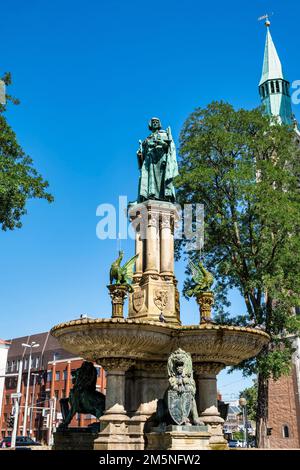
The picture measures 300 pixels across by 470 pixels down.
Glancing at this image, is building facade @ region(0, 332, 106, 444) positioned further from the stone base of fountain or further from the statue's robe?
the stone base of fountain

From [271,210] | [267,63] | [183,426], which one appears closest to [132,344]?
[183,426]

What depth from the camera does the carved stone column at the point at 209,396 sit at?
13797mm

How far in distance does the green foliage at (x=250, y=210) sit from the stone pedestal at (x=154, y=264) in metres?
6.06

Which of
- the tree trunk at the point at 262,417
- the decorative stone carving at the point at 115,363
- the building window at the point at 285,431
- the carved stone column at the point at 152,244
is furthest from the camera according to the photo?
the building window at the point at 285,431

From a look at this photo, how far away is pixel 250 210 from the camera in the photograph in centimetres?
2233

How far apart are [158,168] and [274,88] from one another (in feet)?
171

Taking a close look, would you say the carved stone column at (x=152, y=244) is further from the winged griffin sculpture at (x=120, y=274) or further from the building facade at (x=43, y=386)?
the building facade at (x=43, y=386)

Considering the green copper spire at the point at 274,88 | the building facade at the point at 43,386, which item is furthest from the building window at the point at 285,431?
the green copper spire at the point at 274,88

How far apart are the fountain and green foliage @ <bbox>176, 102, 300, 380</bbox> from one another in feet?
20.0

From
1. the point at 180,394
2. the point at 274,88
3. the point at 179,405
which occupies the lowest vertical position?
the point at 179,405

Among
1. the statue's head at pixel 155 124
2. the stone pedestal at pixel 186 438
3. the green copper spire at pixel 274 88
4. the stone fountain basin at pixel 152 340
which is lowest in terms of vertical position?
the stone pedestal at pixel 186 438

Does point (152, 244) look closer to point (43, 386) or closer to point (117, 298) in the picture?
point (117, 298)

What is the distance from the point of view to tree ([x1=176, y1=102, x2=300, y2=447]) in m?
21.1

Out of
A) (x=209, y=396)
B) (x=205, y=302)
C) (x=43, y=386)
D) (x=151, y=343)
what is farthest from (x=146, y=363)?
(x=43, y=386)
